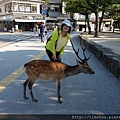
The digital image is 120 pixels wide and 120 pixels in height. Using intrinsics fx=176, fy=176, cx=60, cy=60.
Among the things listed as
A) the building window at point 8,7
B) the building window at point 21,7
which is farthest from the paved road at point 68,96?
the building window at point 8,7

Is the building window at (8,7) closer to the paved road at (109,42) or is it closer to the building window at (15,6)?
the building window at (15,6)

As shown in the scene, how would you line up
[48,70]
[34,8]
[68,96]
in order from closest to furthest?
[48,70]
[68,96]
[34,8]

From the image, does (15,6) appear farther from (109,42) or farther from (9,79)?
(9,79)

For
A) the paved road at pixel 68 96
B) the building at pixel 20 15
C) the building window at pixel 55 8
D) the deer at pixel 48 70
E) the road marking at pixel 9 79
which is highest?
the building window at pixel 55 8

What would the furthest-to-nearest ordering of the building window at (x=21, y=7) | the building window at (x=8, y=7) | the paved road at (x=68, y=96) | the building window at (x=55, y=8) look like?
the building window at (x=55, y=8)
the building window at (x=21, y=7)
the building window at (x=8, y=7)
the paved road at (x=68, y=96)

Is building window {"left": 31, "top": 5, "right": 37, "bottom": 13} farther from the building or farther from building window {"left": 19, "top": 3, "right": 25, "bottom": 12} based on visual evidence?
building window {"left": 19, "top": 3, "right": 25, "bottom": 12}

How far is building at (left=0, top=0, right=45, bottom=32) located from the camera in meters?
37.4

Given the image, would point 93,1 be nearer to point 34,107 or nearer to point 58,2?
point 34,107

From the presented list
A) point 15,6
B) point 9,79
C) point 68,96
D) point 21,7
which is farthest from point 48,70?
point 21,7

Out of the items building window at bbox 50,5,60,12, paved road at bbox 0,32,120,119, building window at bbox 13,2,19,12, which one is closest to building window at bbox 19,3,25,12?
building window at bbox 13,2,19,12

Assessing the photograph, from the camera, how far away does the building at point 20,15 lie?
123ft

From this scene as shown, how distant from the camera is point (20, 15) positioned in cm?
3806

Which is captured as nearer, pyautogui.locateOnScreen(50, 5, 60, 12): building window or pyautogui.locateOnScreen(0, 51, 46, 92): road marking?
pyautogui.locateOnScreen(0, 51, 46, 92): road marking

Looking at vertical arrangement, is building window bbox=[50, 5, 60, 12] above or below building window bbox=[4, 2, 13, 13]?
above
